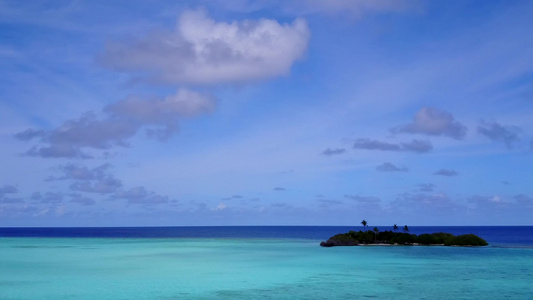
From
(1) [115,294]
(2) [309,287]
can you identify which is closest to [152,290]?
(1) [115,294]

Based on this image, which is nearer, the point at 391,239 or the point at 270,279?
the point at 270,279

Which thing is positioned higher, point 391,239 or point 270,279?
point 391,239

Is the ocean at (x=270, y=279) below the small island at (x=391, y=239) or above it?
below

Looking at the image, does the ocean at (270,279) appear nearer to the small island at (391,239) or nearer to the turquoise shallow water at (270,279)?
the turquoise shallow water at (270,279)

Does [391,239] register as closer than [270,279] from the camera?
No

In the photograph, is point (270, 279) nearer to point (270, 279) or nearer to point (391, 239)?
point (270, 279)

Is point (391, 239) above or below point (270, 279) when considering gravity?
above

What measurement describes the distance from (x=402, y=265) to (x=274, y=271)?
1853cm

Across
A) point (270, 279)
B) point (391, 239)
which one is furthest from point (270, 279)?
point (391, 239)

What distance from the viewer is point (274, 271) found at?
60281 mm

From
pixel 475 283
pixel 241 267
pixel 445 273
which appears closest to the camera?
pixel 475 283

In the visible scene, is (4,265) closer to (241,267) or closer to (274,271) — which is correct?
(241,267)

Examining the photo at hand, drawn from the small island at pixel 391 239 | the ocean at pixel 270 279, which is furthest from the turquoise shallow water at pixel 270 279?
the small island at pixel 391 239

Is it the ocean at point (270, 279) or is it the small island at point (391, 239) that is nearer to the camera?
the ocean at point (270, 279)
